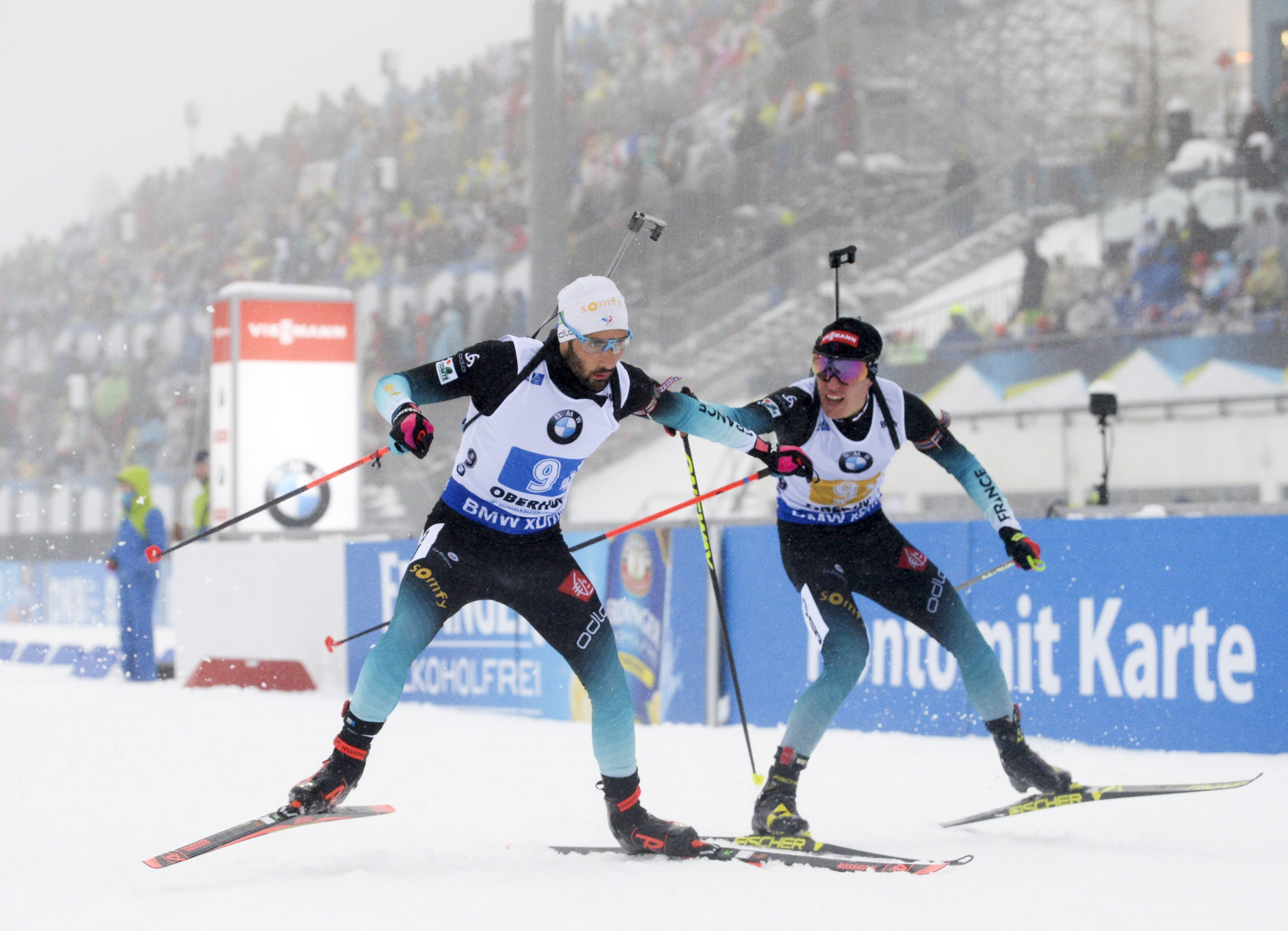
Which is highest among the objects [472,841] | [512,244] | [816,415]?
[512,244]

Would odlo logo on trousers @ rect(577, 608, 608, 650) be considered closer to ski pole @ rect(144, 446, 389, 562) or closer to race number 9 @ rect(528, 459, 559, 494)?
race number 9 @ rect(528, 459, 559, 494)

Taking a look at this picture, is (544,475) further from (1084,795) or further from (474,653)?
(474,653)

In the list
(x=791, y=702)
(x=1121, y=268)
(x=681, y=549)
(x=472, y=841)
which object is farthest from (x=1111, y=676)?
(x=1121, y=268)

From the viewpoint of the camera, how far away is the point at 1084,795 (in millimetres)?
4754

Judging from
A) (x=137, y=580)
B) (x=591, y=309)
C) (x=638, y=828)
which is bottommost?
(x=638, y=828)

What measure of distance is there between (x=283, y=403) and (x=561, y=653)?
8482mm

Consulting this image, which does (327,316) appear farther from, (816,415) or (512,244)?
(816,415)

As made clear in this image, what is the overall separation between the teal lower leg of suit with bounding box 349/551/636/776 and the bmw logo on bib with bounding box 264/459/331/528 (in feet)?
25.7

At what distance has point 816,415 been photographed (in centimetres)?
489

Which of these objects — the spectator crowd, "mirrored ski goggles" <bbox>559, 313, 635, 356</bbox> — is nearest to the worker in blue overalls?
the spectator crowd

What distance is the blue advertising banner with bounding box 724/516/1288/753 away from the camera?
6.29 meters

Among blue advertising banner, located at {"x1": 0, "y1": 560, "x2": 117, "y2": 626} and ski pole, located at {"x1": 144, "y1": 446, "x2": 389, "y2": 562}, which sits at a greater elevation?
ski pole, located at {"x1": 144, "y1": 446, "x2": 389, "y2": 562}

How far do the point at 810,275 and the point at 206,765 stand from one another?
32.5 ft

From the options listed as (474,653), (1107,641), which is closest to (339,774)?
(1107,641)
